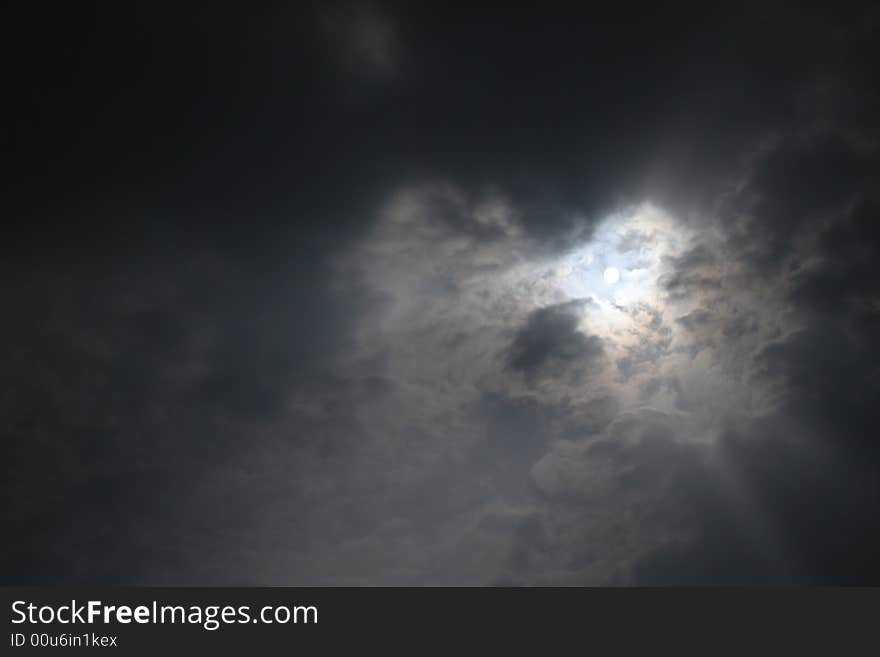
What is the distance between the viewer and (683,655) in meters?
22.5

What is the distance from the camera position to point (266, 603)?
2295 cm

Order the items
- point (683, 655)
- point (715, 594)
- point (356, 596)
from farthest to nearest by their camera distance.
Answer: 1. point (715, 594)
2. point (356, 596)
3. point (683, 655)

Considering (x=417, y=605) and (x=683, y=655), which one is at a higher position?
(x=417, y=605)

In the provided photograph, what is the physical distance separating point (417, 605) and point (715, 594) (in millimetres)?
19453

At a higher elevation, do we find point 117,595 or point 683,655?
point 117,595

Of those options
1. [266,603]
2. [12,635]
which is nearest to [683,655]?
[266,603]

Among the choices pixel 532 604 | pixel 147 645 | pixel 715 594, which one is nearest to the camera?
pixel 147 645

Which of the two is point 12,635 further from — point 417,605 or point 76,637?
point 417,605

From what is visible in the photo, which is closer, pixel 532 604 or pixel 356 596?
pixel 356 596

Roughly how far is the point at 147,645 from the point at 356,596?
9979mm

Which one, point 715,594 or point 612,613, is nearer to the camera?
point 612,613

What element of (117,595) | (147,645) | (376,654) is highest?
(117,595)

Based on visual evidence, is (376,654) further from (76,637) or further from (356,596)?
(76,637)

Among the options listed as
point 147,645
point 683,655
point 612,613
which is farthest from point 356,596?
point 683,655
